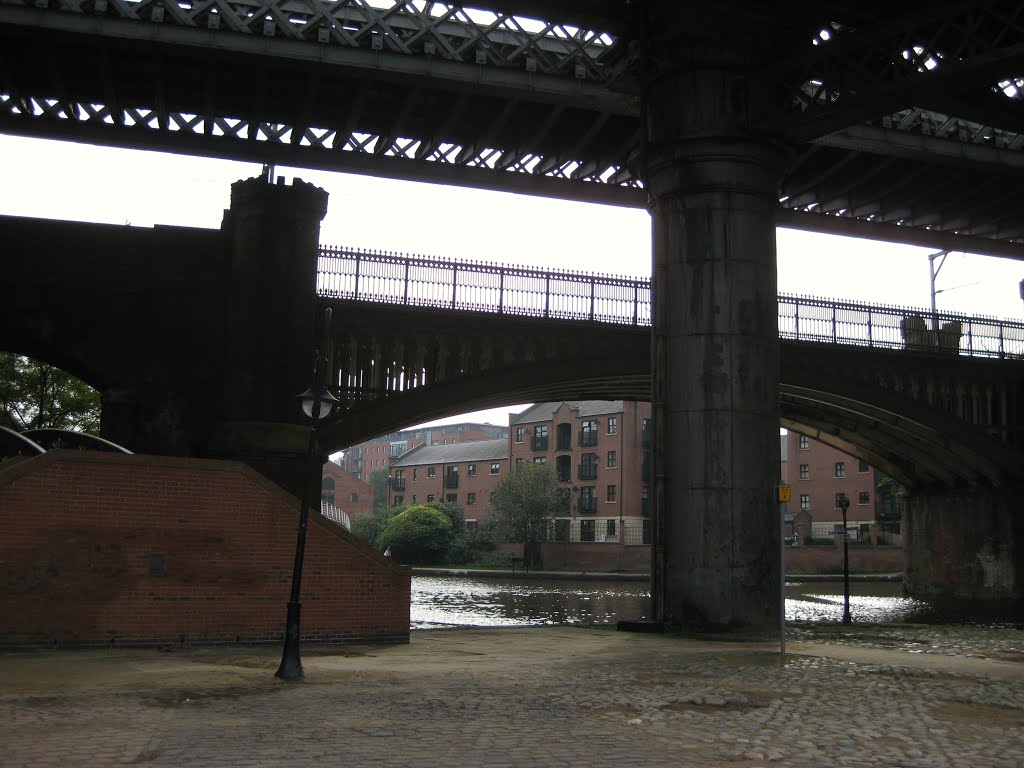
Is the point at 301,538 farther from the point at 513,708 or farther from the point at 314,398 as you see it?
A: the point at 513,708

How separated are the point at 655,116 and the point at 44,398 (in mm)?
26416

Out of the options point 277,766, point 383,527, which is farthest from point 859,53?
point 383,527

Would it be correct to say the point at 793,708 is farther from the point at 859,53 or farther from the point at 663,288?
the point at 859,53

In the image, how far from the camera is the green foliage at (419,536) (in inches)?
2862

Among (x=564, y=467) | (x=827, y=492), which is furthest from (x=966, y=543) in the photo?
(x=564, y=467)

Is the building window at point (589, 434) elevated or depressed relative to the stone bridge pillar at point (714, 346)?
elevated

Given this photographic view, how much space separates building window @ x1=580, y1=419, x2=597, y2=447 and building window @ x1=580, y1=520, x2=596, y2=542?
5.99 meters

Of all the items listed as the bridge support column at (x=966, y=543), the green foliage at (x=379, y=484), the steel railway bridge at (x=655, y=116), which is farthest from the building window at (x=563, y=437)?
the green foliage at (x=379, y=484)

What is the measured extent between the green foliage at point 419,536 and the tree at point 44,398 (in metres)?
34.7

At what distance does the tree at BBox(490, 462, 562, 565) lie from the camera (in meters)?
71.0

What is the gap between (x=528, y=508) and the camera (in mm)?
70938

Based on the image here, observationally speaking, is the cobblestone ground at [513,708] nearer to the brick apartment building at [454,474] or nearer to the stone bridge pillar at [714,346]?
the stone bridge pillar at [714,346]

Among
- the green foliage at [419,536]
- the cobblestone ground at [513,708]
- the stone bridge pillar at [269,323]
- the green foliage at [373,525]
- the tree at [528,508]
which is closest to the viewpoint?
the cobblestone ground at [513,708]

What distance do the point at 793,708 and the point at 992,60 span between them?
1120cm
